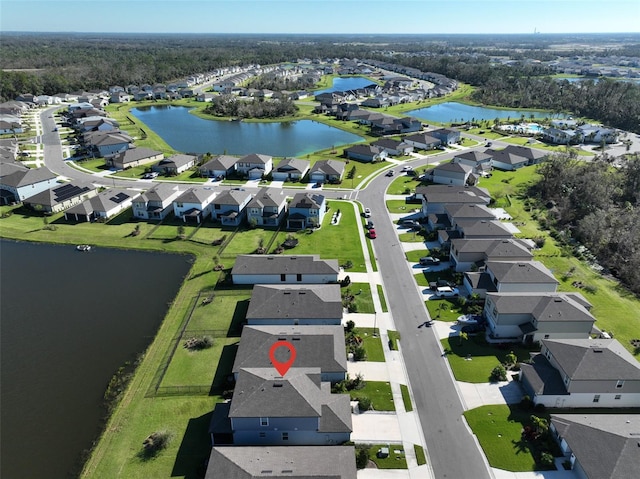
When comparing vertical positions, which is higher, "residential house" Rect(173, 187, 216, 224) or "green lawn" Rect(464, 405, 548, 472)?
"residential house" Rect(173, 187, 216, 224)

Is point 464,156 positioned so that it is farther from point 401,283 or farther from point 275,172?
point 401,283

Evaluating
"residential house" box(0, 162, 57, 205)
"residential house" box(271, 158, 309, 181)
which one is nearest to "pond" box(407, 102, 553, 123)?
"residential house" box(271, 158, 309, 181)

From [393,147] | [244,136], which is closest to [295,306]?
[393,147]

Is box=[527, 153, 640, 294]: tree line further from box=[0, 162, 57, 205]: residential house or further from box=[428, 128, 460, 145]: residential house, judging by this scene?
box=[0, 162, 57, 205]: residential house

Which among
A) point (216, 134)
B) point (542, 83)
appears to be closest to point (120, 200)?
point (216, 134)

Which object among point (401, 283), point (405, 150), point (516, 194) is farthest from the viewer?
point (405, 150)

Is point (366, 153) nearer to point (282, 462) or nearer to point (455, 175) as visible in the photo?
point (455, 175)
